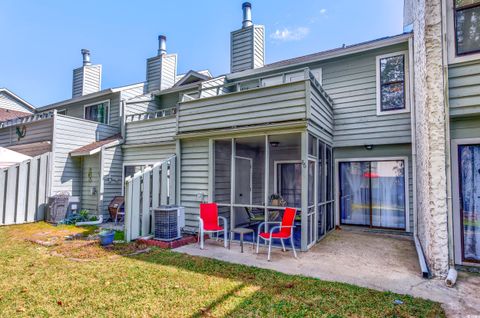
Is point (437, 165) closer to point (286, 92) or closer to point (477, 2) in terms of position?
point (477, 2)

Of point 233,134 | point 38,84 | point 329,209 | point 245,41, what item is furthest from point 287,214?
point 38,84

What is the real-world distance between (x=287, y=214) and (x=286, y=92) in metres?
2.65

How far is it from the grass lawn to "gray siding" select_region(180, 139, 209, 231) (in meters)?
1.97

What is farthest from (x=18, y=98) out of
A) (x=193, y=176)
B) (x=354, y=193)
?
(x=354, y=193)

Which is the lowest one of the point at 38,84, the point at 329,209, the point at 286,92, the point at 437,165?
the point at 329,209

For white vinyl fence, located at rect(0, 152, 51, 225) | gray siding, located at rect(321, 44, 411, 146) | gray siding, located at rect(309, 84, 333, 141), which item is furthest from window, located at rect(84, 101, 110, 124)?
gray siding, located at rect(309, 84, 333, 141)

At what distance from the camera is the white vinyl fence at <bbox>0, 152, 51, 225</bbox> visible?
8.41m

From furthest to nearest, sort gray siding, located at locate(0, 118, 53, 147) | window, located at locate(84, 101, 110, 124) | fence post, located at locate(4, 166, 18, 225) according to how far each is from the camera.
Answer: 1. window, located at locate(84, 101, 110, 124)
2. gray siding, located at locate(0, 118, 53, 147)
3. fence post, located at locate(4, 166, 18, 225)

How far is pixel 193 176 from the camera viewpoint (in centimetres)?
727

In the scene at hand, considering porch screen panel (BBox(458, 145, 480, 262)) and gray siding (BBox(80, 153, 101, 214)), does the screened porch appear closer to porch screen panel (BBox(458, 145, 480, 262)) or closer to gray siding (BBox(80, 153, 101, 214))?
porch screen panel (BBox(458, 145, 480, 262))

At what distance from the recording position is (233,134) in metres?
6.59

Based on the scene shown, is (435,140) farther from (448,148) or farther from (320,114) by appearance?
(320,114)

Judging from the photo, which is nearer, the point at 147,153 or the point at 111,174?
the point at 147,153

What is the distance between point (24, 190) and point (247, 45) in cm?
948
